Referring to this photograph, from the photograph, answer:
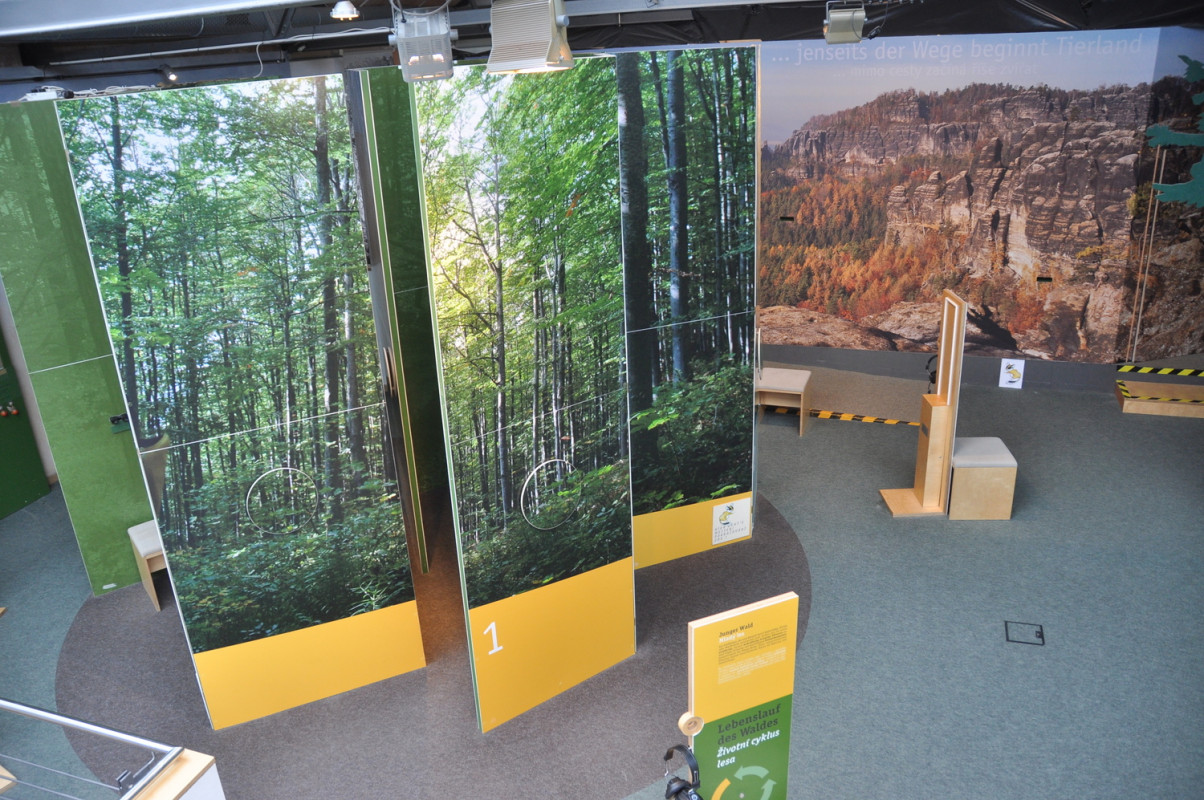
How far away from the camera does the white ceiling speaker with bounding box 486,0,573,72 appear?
3967 millimetres

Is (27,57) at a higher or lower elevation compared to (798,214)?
higher

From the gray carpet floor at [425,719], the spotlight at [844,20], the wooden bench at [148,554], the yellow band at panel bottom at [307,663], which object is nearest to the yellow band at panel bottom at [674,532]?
the gray carpet floor at [425,719]

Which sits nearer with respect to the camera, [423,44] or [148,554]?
[423,44]

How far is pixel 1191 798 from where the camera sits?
4.23 m

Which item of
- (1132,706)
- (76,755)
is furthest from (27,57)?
(1132,706)

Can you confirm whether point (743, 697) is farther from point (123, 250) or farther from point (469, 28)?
point (469, 28)

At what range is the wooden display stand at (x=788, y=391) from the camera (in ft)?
28.2

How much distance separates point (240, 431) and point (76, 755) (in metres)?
2.05

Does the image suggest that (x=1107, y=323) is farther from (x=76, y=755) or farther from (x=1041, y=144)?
(x=76, y=755)

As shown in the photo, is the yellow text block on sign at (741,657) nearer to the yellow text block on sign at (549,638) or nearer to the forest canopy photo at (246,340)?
the yellow text block on sign at (549,638)

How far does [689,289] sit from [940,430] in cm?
233

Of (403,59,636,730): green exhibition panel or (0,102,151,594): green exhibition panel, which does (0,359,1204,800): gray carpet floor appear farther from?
(0,102,151,594): green exhibition panel

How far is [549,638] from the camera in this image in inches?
199

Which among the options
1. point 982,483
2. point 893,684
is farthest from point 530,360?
point 982,483
